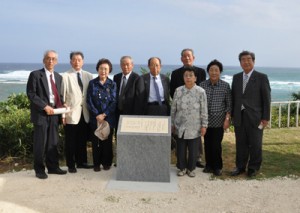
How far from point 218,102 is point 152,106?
99 cm

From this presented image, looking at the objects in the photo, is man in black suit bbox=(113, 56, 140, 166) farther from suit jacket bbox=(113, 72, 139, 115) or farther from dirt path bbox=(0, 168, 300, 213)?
dirt path bbox=(0, 168, 300, 213)

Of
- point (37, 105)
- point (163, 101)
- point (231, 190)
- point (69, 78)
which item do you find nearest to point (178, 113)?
point (163, 101)

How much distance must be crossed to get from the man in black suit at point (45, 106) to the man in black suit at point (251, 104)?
2.62 metres

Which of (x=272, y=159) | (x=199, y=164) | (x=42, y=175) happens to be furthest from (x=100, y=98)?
(x=272, y=159)

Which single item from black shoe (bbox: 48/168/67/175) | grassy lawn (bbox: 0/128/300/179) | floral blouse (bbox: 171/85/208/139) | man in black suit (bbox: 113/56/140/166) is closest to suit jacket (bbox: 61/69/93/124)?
man in black suit (bbox: 113/56/140/166)

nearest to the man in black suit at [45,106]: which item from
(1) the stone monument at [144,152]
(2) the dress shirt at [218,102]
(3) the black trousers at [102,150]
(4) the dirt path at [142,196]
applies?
(4) the dirt path at [142,196]

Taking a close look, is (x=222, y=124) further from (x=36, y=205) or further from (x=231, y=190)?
(x=36, y=205)

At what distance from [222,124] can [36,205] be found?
277cm

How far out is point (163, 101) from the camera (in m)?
5.31

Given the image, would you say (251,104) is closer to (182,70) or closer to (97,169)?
(182,70)

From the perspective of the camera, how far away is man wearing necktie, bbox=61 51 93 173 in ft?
16.7

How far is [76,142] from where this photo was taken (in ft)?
17.7

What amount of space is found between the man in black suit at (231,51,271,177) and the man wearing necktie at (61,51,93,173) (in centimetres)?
224

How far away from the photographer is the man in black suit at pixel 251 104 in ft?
16.4
